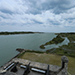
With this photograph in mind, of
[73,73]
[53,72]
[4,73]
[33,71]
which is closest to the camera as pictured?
[4,73]

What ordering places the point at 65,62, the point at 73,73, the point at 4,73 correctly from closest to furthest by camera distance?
the point at 4,73, the point at 65,62, the point at 73,73

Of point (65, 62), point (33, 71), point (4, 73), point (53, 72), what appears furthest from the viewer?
point (33, 71)

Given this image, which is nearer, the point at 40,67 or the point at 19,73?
the point at 19,73

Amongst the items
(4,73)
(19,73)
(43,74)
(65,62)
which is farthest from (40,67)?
(4,73)

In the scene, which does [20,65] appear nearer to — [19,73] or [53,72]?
[19,73]

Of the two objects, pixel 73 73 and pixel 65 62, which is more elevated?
pixel 65 62

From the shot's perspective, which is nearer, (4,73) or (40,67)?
(4,73)

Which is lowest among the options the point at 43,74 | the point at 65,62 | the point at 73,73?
the point at 73,73

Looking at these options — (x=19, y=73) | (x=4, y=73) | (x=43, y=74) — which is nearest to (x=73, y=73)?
(x=43, y=74)

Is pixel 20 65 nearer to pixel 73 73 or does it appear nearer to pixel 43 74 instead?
pixel 43 74
